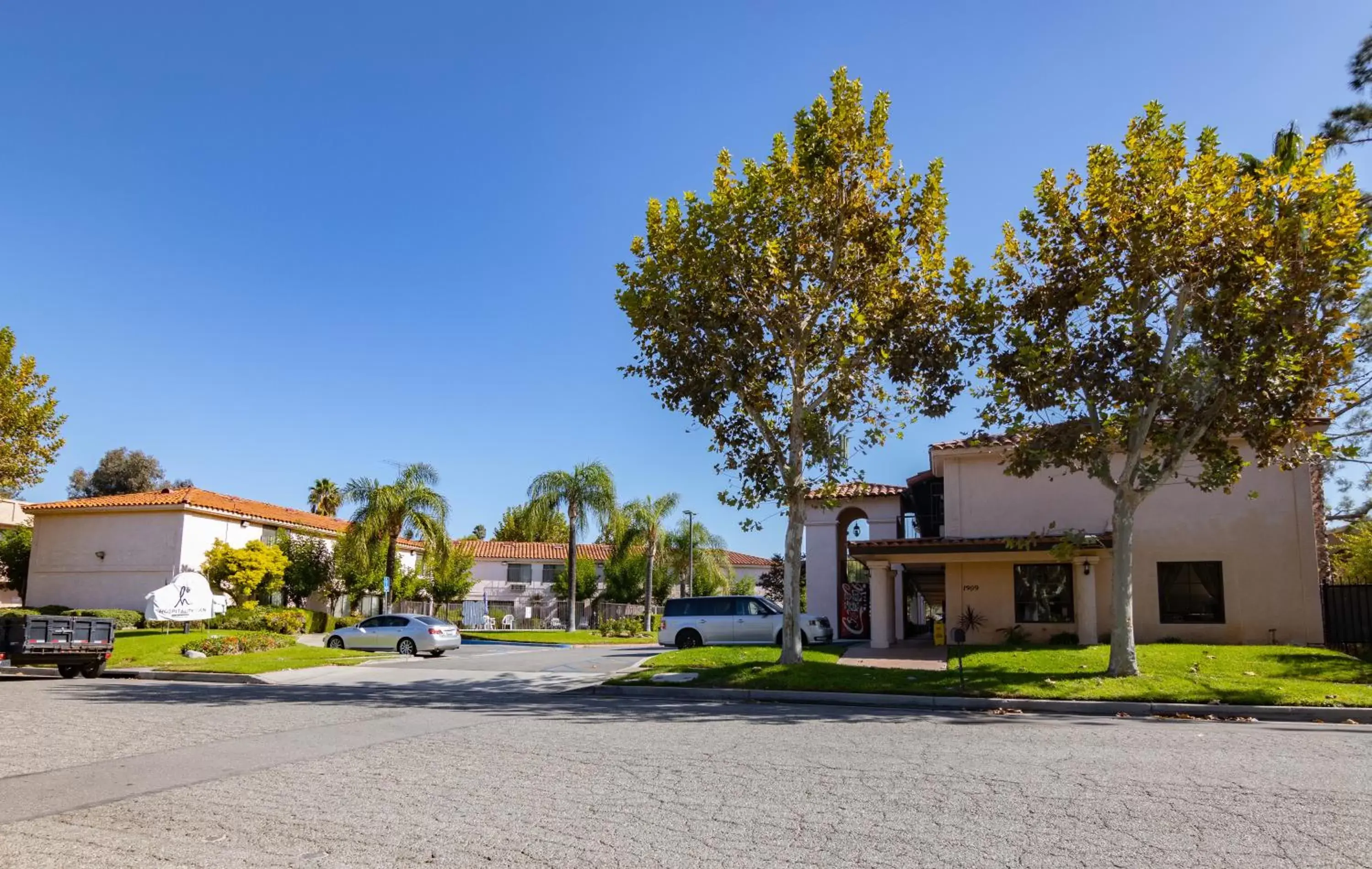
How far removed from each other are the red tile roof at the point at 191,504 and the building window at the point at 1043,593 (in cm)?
2586

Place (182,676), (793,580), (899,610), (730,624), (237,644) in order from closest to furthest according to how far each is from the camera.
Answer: (793,580), (182,676), (237,644), (730,624), (899,610)

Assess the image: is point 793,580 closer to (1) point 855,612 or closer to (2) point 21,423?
(1) point 855,612

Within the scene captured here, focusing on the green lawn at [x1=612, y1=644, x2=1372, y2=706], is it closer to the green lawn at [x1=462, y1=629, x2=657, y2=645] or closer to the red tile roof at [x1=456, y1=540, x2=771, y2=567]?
the green lawn at [x1=462, y1=629, x2=657, y2=645]

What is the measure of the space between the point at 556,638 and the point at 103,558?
1795 cm

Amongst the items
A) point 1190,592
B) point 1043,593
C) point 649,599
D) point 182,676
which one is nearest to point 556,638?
point 649,599

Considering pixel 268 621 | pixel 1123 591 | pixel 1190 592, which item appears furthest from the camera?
pixel 268 621

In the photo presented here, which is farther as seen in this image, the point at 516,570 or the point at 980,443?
the point at 516,570

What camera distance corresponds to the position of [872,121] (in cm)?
1681

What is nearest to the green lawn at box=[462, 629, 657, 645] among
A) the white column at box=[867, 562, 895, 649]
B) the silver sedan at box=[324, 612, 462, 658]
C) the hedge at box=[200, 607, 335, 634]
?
the hedge at box=[200, 607, 335, 634]

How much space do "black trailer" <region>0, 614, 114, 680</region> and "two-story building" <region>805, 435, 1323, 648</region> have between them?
1716 cm

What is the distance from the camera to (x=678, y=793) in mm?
7039

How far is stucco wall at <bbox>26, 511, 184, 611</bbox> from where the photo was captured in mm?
34188

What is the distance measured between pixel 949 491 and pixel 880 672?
9.91 m

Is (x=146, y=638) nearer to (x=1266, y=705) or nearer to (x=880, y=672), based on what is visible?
(x=880, y=672)
